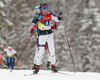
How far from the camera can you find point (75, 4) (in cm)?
4672

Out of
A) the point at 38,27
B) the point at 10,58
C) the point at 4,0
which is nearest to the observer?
the point at 38,27

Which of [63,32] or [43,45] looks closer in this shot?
[43,45]

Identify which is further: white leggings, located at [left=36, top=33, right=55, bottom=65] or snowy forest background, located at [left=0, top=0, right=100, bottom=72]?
snowy forest background, located at [left=0, top=0, right=100, bottom=72]

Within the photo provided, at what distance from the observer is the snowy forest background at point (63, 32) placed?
2800 cm

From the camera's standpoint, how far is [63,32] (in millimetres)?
27797

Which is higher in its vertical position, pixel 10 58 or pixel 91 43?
pixel 91 43

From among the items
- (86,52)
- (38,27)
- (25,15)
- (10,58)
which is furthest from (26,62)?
(38,27)

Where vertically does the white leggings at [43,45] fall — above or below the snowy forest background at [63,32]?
below

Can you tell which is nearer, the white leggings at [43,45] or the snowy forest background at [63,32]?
the white leggings at [43,45]

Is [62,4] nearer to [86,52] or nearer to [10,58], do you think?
[86,52]

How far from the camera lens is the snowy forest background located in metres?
28.0

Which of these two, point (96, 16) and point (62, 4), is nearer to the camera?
point (96, 16)

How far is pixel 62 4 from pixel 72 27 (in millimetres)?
4907

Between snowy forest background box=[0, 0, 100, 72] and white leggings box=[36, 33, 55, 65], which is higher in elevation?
snowy forest background box=[0, 0, 100, 72]
